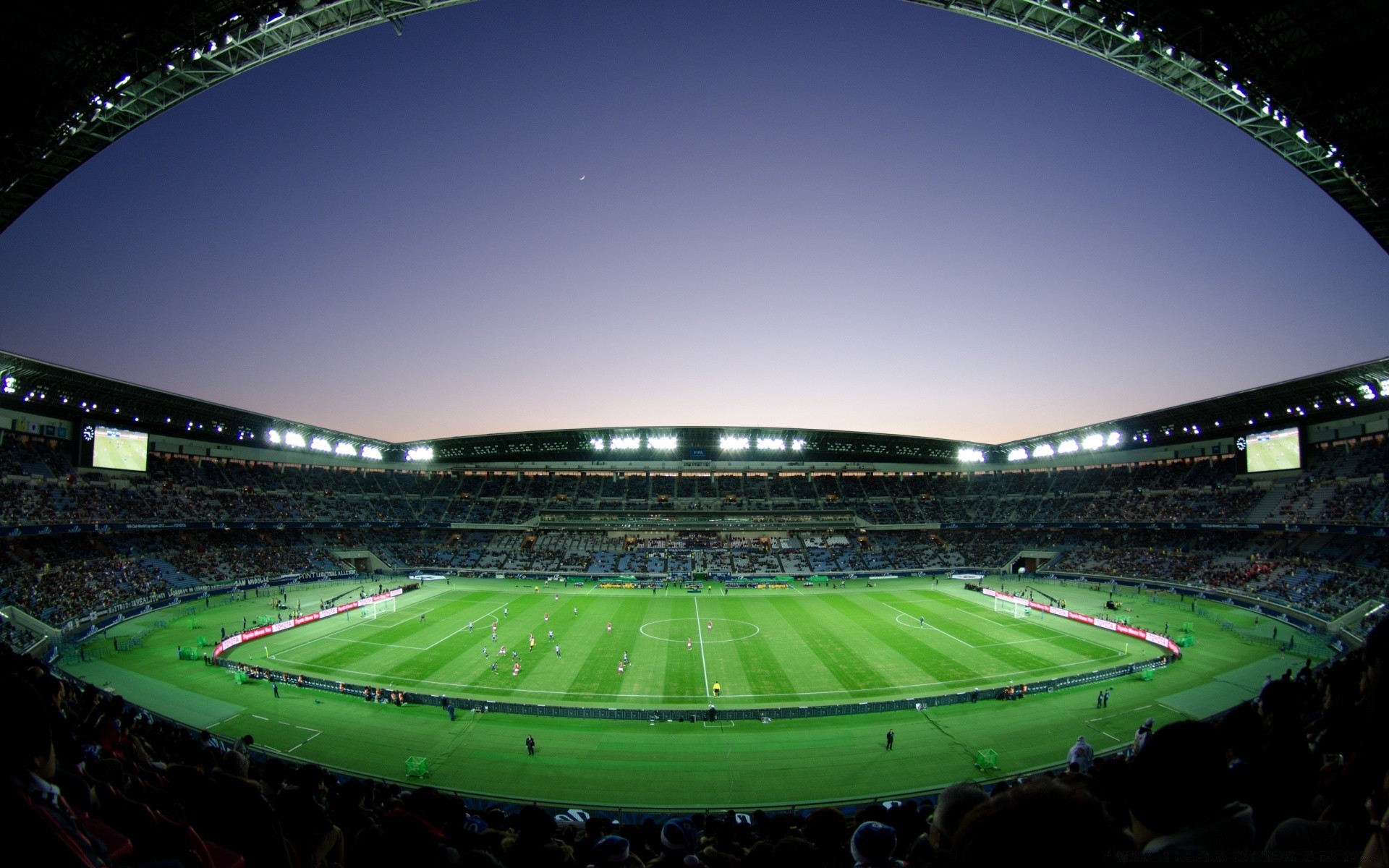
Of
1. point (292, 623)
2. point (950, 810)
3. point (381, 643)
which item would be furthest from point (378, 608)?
point (950, 810)

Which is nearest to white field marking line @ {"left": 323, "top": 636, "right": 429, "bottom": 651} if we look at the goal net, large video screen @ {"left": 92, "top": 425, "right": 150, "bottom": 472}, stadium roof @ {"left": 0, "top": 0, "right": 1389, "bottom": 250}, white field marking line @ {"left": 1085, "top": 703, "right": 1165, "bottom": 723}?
the goal net

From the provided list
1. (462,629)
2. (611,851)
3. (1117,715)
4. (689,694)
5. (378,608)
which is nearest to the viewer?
(611,851)

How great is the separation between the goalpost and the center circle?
22162 millimetres

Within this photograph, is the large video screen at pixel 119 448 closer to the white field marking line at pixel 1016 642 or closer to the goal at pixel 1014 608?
the white field marking line at pixel 1016 642

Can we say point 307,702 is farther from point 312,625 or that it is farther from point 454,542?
point 454,542

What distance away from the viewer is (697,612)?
51.4 m

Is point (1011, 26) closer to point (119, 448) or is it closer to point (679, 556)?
Result: point (679, 556)

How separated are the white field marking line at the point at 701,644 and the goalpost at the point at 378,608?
25878 mm

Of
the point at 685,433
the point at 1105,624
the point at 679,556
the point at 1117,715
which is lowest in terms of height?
the point at 1105,624

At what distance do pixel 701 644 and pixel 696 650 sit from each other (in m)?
1.61

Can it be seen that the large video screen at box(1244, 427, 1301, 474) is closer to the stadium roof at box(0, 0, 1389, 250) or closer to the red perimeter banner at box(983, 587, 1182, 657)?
the red perimeter banner at box(983, 587, 1182, 657)

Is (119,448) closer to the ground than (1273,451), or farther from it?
farther from it

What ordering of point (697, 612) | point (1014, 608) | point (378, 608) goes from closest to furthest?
1. point (1014, 608)
2. point (378, 608)
3. point (697, 612)

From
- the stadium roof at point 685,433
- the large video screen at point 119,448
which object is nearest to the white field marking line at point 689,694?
the stadium roof at point 685,433
